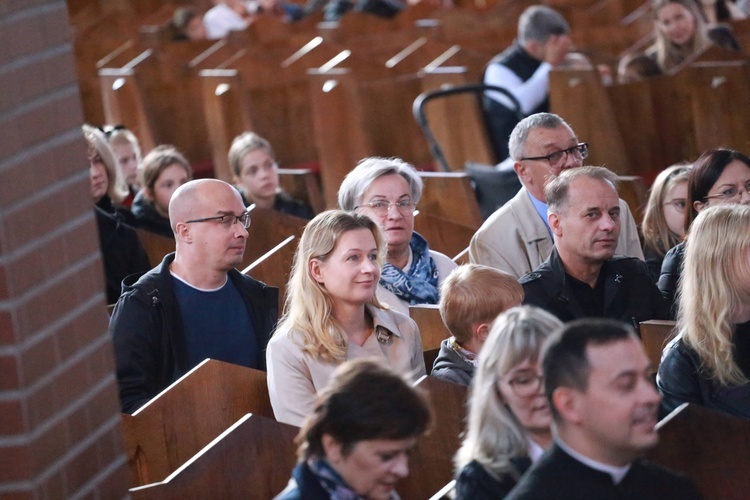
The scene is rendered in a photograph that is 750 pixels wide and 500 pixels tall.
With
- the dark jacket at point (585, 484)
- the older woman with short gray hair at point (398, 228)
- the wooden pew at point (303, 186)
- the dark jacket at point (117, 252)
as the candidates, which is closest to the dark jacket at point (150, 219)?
the dark jacket at point (117, 252)

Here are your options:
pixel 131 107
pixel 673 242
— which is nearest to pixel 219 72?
pixel 131 107

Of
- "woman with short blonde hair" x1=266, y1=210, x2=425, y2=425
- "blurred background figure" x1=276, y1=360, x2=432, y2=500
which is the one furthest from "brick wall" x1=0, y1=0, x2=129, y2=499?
"woman with short blonde hair" x1=266, y1=210, x2=425, y2=425

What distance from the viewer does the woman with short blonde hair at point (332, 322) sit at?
9.61ft

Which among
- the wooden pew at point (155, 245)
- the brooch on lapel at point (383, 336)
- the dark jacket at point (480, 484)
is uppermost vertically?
the dark jacket at point (480, 484)

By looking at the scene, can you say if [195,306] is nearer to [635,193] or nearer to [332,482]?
[332,482]

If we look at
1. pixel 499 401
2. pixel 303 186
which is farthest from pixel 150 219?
pixel 499 401

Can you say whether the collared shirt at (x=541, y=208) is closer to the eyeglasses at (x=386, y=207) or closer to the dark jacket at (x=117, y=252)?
the eyeglasses at (x=386, y=207)

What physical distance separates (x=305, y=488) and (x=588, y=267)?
160 cm

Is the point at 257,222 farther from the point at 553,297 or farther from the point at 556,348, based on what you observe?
the point at 556,348

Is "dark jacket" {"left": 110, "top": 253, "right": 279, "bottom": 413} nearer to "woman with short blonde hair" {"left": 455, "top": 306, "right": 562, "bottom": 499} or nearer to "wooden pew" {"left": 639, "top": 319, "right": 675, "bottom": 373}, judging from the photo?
"wooden pew" {"left": 639, "top": 319, "right": 675, "bottom": 373}

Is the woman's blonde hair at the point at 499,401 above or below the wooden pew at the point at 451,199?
above

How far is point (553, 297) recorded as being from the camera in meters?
3.30

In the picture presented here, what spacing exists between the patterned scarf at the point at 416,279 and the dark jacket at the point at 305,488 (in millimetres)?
1738

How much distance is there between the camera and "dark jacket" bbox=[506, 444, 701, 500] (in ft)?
6.33
